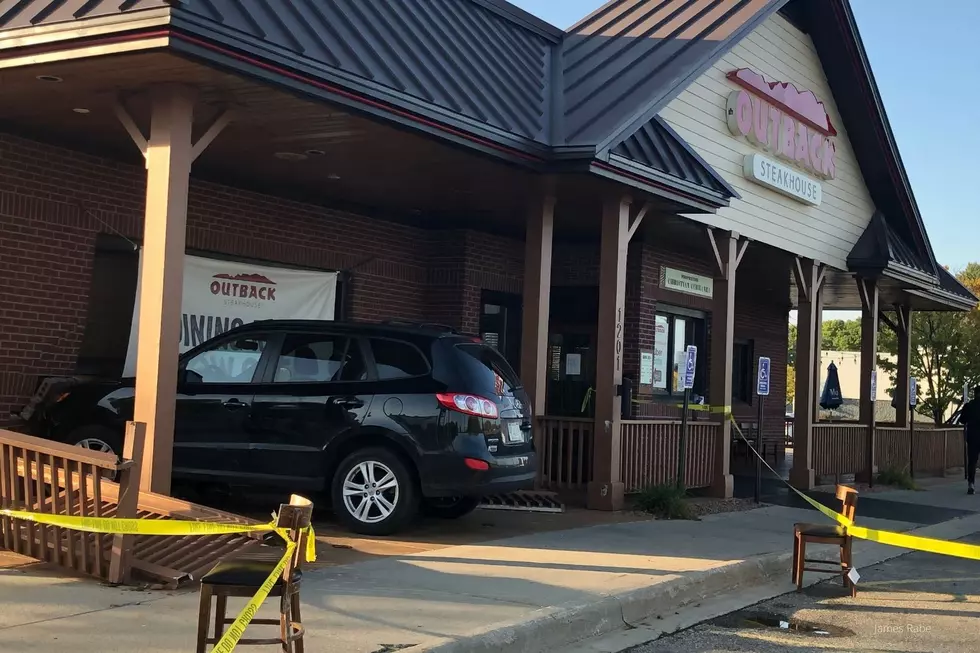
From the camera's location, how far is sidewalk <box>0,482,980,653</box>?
18.4ft

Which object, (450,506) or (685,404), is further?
(685,404)

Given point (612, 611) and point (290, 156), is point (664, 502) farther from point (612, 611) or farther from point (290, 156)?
point (290, 156)

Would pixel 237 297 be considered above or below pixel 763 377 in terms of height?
above

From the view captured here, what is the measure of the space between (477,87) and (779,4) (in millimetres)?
6289

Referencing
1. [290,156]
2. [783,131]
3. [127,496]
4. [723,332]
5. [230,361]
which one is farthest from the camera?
[783,131]

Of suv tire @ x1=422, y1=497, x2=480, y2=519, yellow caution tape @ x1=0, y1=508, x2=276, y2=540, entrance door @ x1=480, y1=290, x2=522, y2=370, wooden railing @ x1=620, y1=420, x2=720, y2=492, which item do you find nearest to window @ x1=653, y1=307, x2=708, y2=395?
entrance door @ x1=480, y1=290, x2=522, y2=370

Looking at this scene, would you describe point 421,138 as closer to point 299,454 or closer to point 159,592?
point 299,454

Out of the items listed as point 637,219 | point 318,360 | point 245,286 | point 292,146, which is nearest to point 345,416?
point 318,360

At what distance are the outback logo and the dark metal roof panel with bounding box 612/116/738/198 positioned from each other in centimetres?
469

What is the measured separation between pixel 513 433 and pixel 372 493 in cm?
132

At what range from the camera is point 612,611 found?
22.7 ft

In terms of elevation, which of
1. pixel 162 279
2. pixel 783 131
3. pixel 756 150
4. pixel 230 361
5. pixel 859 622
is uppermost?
pixel 783 131

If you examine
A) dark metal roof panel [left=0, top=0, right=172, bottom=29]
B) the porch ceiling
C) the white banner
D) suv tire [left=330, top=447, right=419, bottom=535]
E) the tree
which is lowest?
suv tire [left=330, top=447, right=419, bottom=535]

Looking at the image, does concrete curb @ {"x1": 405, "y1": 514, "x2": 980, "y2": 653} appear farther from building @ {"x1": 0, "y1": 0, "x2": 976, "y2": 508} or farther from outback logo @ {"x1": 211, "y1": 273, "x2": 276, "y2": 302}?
outback logo @ {"x1": 211, "y1": 273, "x2": 276, "y2": 302}
